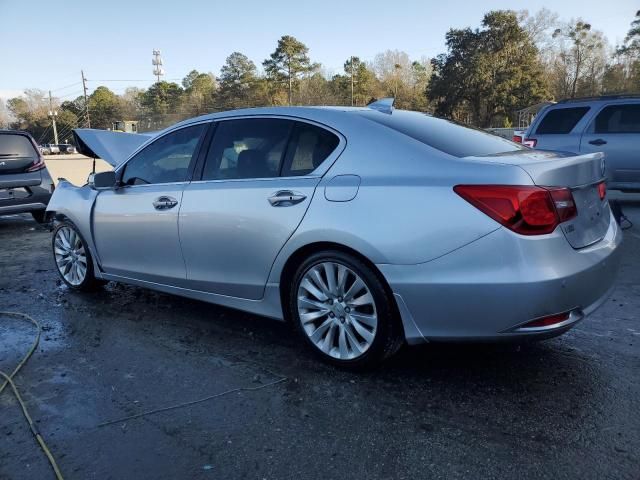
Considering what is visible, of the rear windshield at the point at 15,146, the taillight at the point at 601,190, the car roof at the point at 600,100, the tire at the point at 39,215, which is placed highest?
the car roof at the point at 600,100

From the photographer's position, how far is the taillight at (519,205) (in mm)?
2619

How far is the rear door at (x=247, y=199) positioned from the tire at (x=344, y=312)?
284 millimetres

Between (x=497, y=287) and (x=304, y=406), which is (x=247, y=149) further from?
(x=497, y=287)

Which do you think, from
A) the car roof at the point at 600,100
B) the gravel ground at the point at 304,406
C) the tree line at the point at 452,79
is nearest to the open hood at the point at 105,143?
the gravel ground at the point at 304,406

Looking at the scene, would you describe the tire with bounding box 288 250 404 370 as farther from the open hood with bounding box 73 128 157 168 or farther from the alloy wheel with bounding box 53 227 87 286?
the open hood with bounding box 73 128 157 168

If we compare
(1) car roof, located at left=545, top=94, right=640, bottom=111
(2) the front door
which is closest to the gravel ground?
(2) the front door

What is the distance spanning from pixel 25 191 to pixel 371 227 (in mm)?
7747

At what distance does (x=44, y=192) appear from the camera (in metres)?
9.00

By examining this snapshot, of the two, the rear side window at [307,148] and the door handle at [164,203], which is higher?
the rear side window at [307,148]

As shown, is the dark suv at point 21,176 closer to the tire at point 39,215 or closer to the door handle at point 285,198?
the tire at point 39,215

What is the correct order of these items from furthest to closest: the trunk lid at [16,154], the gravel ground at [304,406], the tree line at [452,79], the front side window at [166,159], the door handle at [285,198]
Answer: the tree line at [452,79]
the trunk lid at [16,154]
the front side window at [166,159]
the door handle at [285,198]
the gravel ground at [304,406]

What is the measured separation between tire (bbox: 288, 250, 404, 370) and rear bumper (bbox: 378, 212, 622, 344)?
13cm

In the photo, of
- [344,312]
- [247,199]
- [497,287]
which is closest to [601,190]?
[497,287]

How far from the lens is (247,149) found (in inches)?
146
